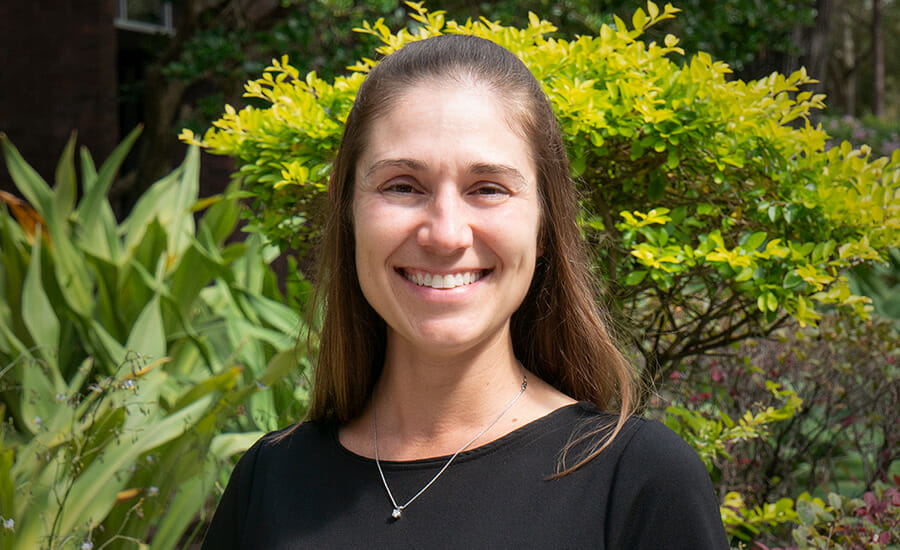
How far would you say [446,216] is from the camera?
4.56 ft

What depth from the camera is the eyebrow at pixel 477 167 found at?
4.57 ft

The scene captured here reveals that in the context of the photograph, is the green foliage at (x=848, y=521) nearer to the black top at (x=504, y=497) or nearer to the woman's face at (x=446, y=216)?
the black top at (x=504, y=497)

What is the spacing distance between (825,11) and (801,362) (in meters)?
1.75

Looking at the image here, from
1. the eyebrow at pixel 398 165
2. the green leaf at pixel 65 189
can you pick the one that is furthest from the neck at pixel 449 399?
the green leaf at pixel 65 189

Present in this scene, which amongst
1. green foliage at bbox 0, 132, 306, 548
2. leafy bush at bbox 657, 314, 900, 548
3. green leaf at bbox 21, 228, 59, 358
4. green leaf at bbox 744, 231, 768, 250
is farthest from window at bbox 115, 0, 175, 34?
green leaf at bbox 744, 231, 768, 250

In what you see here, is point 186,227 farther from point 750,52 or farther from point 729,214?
point 750,52

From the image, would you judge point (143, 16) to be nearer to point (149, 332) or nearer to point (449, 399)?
point (149, 332)

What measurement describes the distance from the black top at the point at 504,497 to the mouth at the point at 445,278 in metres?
0.28

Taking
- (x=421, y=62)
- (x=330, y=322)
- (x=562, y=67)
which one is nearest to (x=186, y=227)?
(x=562, y=67)

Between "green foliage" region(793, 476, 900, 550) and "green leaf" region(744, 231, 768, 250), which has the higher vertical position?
"green leaf" region(744, 231, 768, 250)

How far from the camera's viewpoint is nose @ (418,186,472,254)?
1387 mm

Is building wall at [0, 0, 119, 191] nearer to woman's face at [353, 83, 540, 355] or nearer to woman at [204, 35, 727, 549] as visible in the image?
woman at [204, 35, 727, 549]

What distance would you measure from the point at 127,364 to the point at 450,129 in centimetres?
258

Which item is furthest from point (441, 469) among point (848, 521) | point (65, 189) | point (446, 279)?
point (65, 189)
